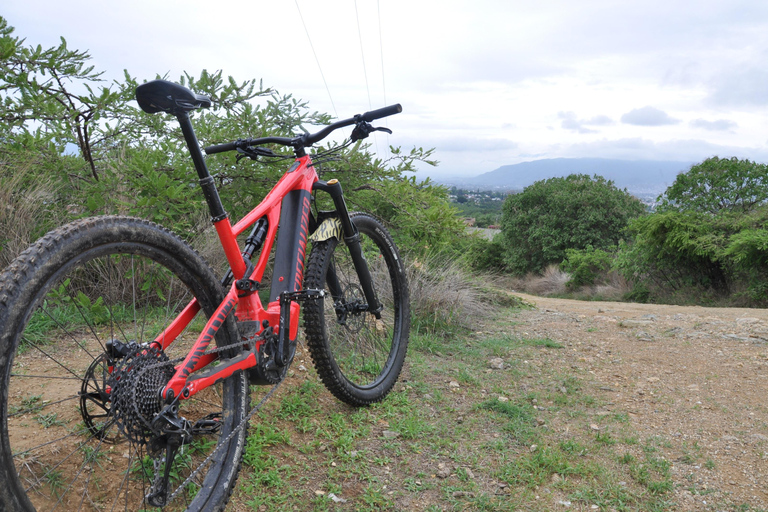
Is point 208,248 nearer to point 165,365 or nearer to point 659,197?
point 165,365

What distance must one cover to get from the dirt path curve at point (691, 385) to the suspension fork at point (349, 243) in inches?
69.6

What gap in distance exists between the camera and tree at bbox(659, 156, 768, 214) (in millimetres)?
15055

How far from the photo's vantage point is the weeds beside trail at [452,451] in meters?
2.37

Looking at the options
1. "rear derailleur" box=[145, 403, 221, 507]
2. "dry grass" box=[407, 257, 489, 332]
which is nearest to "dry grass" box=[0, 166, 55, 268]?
"rear derailleur" box=[145, 403, 221, 507]

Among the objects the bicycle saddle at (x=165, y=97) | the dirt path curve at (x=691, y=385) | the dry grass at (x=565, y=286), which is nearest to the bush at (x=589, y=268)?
the dry grass at (x=565, y=286)

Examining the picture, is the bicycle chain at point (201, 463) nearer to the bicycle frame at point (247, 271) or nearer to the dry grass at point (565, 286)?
the bicycle frame at point (247, 271)

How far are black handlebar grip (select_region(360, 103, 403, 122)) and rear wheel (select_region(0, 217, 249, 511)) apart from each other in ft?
3.79

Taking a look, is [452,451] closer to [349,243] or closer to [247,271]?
[349,243]

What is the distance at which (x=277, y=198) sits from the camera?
2564 mm

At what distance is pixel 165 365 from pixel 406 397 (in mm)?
1897

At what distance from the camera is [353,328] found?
137 inches

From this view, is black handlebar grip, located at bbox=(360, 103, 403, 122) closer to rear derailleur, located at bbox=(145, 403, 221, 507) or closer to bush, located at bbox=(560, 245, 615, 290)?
rear derailleur, located at bbox=(145, 403, 221, 507)

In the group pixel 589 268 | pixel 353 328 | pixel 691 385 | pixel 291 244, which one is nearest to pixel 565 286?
pixel 589 268

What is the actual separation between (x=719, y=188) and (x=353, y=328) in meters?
15.9
